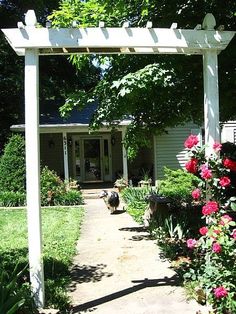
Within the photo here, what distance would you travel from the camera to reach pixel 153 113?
32.4 ft

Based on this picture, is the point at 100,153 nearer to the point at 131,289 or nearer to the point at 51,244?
the point at 51,244

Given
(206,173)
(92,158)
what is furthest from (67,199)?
(206,173)

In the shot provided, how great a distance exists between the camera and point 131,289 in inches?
245

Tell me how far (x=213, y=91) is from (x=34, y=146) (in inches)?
91.2

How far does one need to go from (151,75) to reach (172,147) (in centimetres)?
1466

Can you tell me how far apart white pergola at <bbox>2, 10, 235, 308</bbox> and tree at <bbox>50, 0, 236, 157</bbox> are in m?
1.42

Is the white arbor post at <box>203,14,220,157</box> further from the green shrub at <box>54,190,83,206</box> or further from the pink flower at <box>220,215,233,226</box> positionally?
the green shrub at <box>54,190,83,206</box>

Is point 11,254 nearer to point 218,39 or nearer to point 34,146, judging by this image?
point 34,146

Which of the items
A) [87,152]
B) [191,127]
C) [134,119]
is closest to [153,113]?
[134,119]

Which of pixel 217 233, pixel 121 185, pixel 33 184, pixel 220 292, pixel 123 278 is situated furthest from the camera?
pixel 121 185

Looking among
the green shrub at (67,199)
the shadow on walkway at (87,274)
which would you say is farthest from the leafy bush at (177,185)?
the shadow on walkway at (87,274)

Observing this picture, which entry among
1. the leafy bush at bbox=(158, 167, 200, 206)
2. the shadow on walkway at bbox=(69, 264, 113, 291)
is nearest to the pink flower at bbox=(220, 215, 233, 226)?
the shadow on walkway at bbox=(69, 264, 113, 291)

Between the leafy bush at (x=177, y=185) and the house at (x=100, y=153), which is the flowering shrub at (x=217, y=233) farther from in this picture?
the house at (x=100, y=153)

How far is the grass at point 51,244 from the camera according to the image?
6176 mm
